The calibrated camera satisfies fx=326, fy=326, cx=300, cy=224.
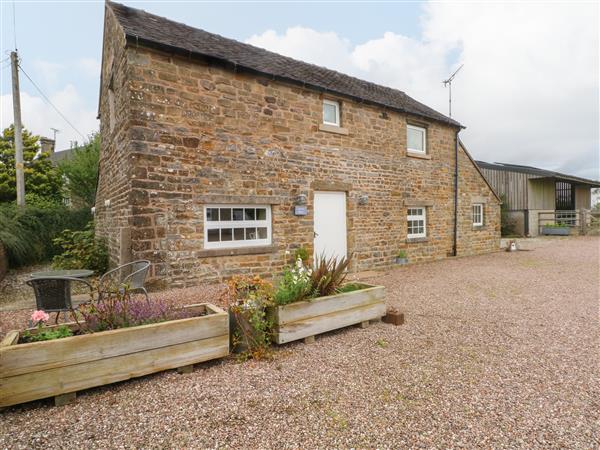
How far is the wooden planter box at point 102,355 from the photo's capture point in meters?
2.43

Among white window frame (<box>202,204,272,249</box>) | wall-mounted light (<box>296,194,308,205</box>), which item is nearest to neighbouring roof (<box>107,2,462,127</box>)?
wall-mounted light (<box>296,194,308,205</box>)

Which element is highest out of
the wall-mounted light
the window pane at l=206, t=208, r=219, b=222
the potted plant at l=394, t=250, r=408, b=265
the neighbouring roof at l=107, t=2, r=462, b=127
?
the neighbouring roof at l=107, t=2, r=462, b=127

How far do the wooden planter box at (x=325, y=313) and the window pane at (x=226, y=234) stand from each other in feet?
Answer: 12.1

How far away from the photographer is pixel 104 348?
2.72 metres

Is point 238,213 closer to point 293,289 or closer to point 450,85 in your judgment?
point 293,289

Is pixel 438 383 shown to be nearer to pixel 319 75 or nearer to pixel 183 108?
pixel 183 108

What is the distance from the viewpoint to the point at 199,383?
291 centimetres

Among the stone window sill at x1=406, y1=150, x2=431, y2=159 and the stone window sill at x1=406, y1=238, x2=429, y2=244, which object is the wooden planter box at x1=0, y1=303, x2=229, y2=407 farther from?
the stone window sill at x1=406, y1=150, x2=431, y2=159

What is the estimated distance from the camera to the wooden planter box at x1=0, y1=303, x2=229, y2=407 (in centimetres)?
243

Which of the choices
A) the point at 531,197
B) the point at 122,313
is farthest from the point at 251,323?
the point at 531,197

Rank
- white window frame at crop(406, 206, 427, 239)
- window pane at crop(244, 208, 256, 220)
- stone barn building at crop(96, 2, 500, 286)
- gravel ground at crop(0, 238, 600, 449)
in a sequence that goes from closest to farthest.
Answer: gravel ground at crop(0, 238, 600, 449) → stone barn building at crop(96, 2, 500, 286) → window pane at crop(244, 208, 256, 220) → white window frame at crop(406, 206, 427, 239)

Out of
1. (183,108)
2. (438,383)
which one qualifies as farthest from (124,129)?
(438,383)

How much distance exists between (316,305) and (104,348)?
7.13ft

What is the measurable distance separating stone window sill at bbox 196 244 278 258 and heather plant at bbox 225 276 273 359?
3.28 metres
